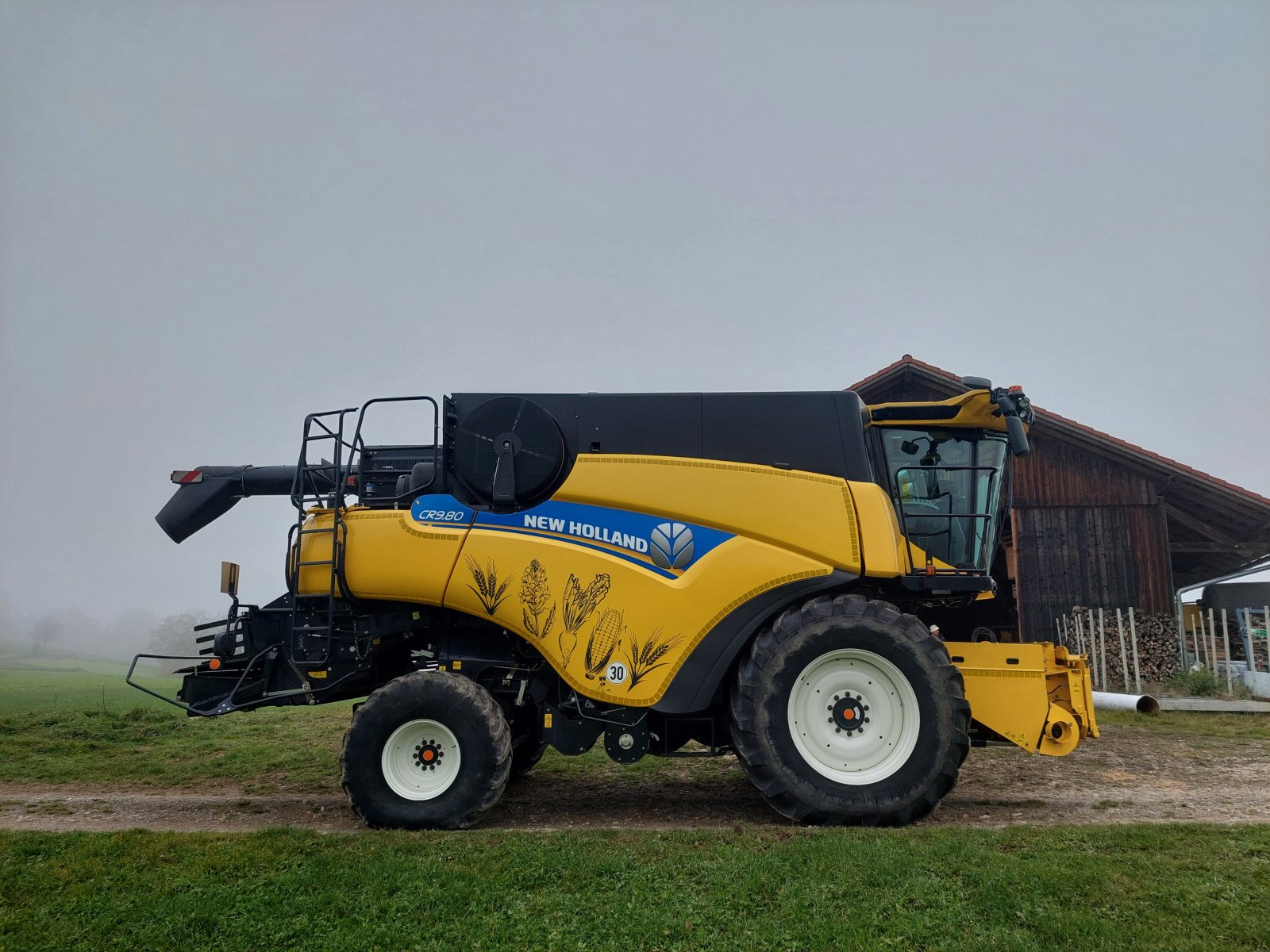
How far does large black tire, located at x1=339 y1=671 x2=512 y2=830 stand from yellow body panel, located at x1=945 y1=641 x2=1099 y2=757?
415cm

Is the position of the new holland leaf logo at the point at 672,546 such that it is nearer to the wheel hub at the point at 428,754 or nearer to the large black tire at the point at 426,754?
the large black tire at the point at 426,754

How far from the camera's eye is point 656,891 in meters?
5.19

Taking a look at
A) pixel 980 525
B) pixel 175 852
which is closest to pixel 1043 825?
pixel 980 525

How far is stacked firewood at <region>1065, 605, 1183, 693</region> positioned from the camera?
16.8m

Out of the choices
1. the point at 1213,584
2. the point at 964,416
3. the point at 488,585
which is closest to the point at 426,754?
the point at 488,585

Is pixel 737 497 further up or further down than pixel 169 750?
further up

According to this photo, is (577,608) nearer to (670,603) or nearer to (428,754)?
(670,603)

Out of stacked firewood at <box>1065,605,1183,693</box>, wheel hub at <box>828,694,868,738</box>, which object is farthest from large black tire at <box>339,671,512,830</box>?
stacked firewood at <box>1065,605,1183,693</box>

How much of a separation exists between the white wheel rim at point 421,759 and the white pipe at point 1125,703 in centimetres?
1051

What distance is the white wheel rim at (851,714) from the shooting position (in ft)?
21.8

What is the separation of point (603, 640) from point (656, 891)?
2173 millimetres

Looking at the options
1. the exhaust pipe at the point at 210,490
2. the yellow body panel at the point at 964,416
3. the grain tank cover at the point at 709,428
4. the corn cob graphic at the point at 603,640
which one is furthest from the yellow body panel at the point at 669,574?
the exhaust pipe at the point at 210,490

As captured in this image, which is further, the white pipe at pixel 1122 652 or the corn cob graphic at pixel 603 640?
the white pipe at pixel 1122 652

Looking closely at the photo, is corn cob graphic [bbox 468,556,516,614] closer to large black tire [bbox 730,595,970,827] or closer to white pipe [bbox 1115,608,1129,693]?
large black tire [bbox 730,595,970,827]
